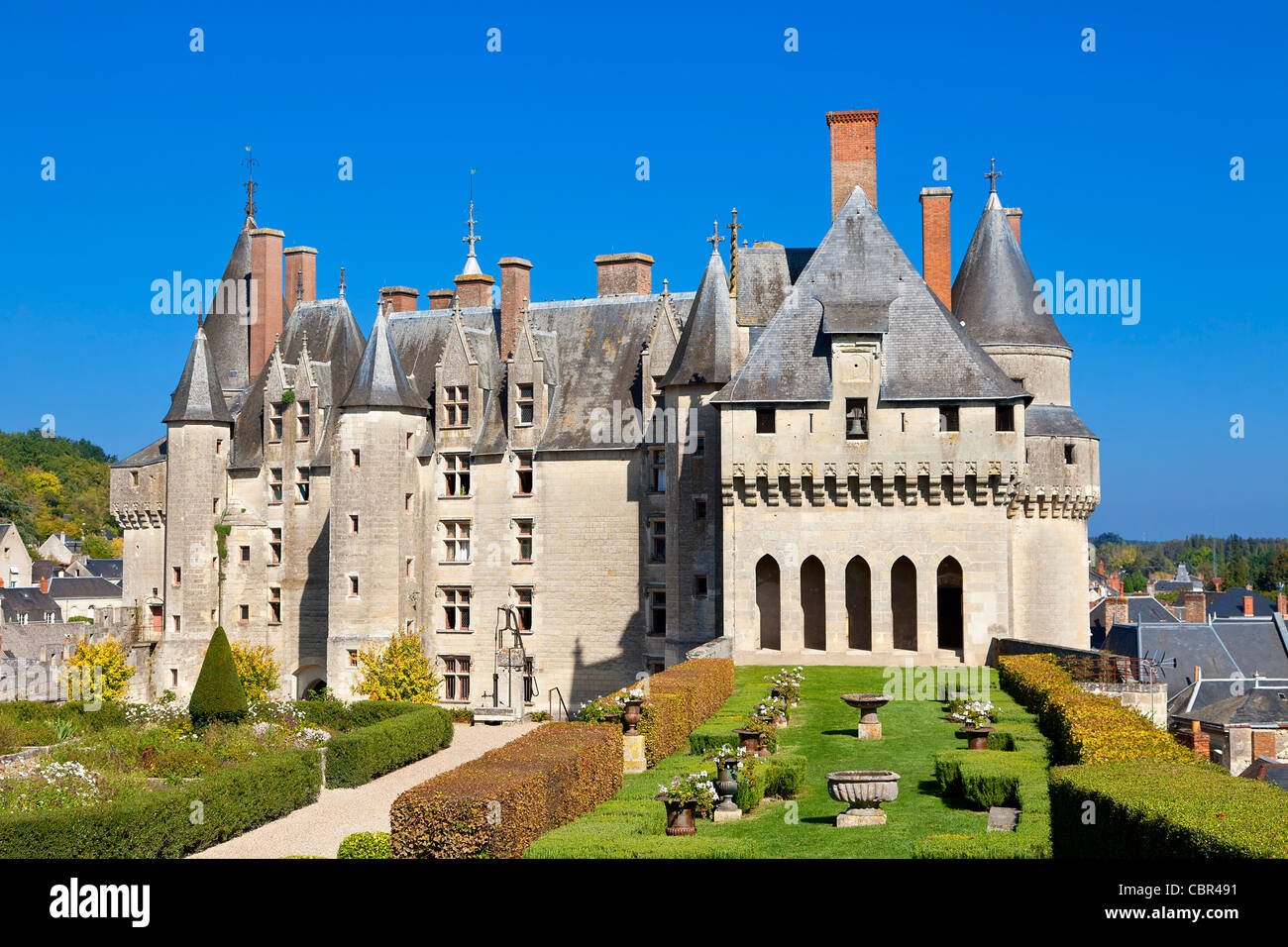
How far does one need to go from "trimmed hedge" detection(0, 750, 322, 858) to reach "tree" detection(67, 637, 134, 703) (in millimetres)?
24604

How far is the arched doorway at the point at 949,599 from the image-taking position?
120 ft

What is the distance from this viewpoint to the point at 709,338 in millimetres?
40156

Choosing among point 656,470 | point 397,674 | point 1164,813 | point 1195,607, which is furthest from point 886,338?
point 1195,607

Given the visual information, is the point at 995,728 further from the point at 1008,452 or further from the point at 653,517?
the point at 653,517

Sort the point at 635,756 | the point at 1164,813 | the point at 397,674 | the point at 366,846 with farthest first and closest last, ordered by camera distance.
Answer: the point at 397,674, the point at 635,756, the point at 366,846, the point at 1164,813

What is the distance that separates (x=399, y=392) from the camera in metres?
48.8

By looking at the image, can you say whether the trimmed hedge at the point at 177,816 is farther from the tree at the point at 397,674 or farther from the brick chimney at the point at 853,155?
the brick chimney at the point at 853,155

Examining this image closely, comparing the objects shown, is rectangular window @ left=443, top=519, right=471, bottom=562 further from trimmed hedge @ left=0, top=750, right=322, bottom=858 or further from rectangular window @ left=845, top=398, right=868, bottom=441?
trimmed hedge @ left=0, top=750, right=322, bottom=858

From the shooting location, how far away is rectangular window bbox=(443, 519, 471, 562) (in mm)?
49188

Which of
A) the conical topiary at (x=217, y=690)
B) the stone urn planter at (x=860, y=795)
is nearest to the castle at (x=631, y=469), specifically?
the conical topiary at (x=217, y=690)

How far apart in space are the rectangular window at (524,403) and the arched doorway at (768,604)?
15026mm

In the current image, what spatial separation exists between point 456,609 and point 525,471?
225 inches

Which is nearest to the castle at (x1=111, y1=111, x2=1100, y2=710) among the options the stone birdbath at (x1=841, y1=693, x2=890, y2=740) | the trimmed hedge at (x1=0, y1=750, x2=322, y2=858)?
the stone birdbath at (x1=841, y1=693, x2=890, y2=740)

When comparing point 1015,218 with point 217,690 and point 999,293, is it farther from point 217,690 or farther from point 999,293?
point 217,690
